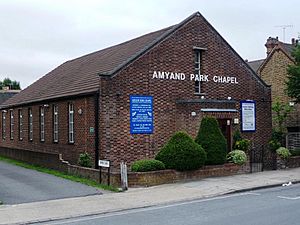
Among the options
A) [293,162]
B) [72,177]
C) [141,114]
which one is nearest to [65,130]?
[72,177]

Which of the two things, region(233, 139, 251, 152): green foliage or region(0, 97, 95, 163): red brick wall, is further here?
region(233, 139, 251, 152): green foliage

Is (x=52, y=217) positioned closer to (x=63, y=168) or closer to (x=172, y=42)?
(x=63, y=168)

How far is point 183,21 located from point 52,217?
13.7 metres

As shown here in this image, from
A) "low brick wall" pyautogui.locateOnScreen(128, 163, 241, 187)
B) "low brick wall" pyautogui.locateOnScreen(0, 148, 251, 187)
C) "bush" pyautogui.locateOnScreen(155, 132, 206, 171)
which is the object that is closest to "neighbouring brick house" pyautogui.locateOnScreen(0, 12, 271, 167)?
"low brick wall" pyautogui.locateOnScreen(0, 148, 251, 187)

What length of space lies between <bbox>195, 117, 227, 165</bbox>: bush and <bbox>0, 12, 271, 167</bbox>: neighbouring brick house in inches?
52.6

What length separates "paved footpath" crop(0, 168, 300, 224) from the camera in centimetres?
1265

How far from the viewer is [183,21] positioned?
2314 cm

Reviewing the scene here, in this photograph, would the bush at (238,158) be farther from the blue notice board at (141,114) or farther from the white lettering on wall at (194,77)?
the white lettering on wall at (194,77)

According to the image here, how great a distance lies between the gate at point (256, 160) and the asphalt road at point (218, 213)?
22.4ft

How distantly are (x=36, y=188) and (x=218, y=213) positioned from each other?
25.6 feet

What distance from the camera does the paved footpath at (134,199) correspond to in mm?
12650

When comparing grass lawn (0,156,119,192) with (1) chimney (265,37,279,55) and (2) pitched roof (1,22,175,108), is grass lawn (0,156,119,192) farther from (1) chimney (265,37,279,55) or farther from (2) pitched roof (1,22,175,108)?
(1) chimney (265,37,279,55)

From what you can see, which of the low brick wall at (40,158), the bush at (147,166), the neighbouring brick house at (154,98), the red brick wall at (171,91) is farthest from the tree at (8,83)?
the bush at (147,166)

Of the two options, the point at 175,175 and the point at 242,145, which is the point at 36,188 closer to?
the point at 175,175
